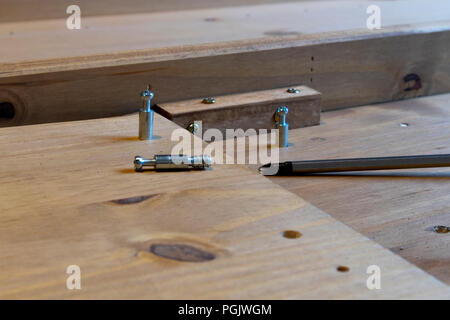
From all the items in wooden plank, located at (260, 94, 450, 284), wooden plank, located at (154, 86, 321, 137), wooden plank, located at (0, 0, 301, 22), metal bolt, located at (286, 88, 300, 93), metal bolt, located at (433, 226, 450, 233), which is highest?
wooden plank, located at (0, 0, 301, 22)

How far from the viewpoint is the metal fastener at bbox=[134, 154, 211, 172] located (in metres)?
Answer: 0.69

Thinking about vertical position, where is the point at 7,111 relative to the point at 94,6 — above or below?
below

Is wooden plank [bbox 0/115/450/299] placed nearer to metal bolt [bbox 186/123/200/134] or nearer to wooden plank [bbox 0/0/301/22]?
metal bolt [bbox 186/123/200/134]

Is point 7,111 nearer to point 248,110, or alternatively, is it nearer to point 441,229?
point 248,110

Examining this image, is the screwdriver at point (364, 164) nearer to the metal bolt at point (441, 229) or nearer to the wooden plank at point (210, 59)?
the metal bolt at point (441, 229)

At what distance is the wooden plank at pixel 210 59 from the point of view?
0.93 meters

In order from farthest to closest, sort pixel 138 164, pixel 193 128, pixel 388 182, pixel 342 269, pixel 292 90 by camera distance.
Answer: pixel 292 90 < pixel 193 128 < pixel 388 182 < pixel 138 164 < pixel 342 269

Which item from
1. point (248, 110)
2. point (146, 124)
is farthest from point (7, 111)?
point (248, 110)

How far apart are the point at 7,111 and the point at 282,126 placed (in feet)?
1.30

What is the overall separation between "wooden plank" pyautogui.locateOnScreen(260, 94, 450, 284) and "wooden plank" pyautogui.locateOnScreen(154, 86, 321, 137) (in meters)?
0.03

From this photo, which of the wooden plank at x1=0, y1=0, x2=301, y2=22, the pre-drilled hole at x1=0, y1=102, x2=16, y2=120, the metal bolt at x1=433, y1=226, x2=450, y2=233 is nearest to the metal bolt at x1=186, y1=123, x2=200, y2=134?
the pre-drilled hole at x1=0, y1=102, x2=16, y2=120

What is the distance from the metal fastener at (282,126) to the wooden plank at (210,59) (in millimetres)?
116

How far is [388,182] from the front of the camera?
2.76 ft

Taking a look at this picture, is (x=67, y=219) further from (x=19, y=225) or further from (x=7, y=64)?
(x=7, y=64)
